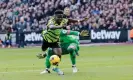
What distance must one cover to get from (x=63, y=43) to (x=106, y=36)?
23064mm

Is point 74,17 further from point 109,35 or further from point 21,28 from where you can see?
point 21,28

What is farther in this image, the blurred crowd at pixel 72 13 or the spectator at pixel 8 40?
the spectator at pixel 8 40

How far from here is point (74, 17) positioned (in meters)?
44.8

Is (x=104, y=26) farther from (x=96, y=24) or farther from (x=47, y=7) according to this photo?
(x=47, y=7)

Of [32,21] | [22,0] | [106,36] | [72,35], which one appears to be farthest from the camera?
[22,0]

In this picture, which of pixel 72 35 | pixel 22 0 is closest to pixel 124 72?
pixel 72 35

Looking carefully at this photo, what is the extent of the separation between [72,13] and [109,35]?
14.6ft

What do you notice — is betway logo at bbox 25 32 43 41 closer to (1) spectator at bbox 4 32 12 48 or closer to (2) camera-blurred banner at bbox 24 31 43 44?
(2) camera-blurred banner at bbox 24 31 43 44

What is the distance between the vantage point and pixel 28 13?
4797cm

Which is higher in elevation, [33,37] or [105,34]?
[105,34]

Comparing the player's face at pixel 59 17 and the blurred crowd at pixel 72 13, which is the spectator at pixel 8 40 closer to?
the blurred crowd at pixel 72 13

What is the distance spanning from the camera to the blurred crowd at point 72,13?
4281 cm

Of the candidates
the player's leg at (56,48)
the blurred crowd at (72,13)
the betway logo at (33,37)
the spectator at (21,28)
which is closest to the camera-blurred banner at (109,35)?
the blurred crowd at (72,13)

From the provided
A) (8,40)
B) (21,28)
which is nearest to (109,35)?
(21,28)
